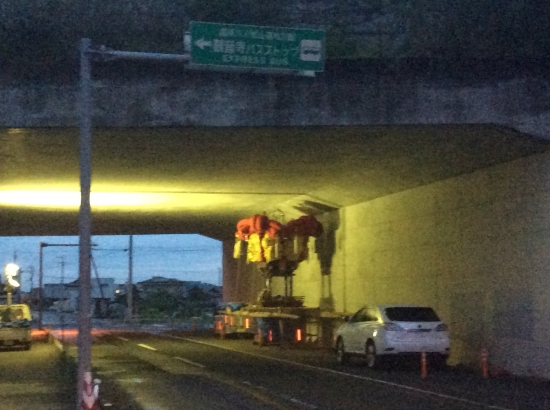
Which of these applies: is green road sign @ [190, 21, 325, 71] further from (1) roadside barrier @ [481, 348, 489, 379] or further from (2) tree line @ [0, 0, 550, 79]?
(1) roadside barrier @ [481, 348, 489, 379]

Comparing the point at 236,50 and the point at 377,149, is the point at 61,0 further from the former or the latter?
the point at 377,149

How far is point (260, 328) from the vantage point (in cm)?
3450

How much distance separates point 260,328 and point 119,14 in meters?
19.0

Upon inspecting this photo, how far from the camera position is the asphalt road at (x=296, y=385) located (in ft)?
52.0

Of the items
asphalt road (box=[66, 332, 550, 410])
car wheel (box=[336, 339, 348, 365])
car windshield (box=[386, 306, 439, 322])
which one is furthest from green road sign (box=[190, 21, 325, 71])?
car wheel (box=[336, 339, 348, 365])

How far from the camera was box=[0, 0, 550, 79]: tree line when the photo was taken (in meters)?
17.6

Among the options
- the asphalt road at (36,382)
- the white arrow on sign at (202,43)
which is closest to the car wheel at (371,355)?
the asphalt road at (36,382)

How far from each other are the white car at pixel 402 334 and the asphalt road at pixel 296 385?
0.52 meters

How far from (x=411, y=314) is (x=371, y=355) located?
4.96 ft

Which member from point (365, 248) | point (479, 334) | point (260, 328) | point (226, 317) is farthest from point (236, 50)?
point (226, 317)

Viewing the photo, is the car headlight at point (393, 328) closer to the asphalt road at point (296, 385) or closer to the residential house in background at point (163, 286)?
the asphalt road at point (296, 385)

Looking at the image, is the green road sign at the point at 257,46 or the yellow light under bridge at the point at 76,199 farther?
the yellow light under bridge at the point at 76,199

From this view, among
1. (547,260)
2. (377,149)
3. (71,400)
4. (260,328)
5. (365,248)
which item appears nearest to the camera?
(71,400)

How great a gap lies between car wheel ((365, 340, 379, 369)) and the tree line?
8.38 meters
